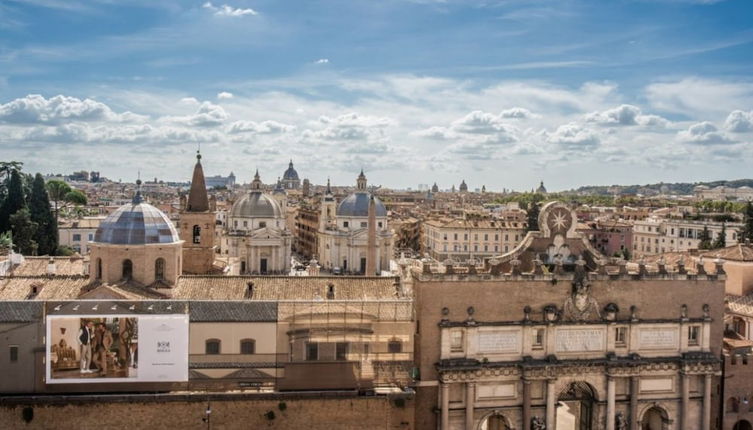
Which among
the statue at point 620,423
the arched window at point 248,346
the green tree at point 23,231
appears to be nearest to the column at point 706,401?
the statue at point 620,423

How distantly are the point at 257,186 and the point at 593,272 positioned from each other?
60.3 meters

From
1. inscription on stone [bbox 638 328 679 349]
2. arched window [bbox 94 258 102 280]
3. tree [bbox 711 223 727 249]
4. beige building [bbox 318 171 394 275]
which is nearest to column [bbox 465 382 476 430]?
inscription on stone [bbox 638 328 679 349]

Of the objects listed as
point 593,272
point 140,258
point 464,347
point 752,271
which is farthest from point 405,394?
point 752,271

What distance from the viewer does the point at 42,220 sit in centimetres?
8412

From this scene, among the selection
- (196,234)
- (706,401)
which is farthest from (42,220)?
(706,401)

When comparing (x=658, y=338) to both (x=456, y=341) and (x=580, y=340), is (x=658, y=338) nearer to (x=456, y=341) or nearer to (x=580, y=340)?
(x=580, y=340)

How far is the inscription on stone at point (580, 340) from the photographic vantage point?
35750 millimetres

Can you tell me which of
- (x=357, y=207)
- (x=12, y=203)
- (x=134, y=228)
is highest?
(x=357, y=207)

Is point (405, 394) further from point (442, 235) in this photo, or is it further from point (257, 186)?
point (442, 235)

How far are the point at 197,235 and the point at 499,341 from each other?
33248mm

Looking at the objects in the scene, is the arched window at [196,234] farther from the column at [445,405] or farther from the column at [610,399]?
the column at [610,399]

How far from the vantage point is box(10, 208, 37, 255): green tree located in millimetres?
77000

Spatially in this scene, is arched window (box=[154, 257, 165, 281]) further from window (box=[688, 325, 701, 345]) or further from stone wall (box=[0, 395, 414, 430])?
window (box=[688, 325, 701, 345])

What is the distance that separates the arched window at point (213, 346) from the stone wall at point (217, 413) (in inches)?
115
